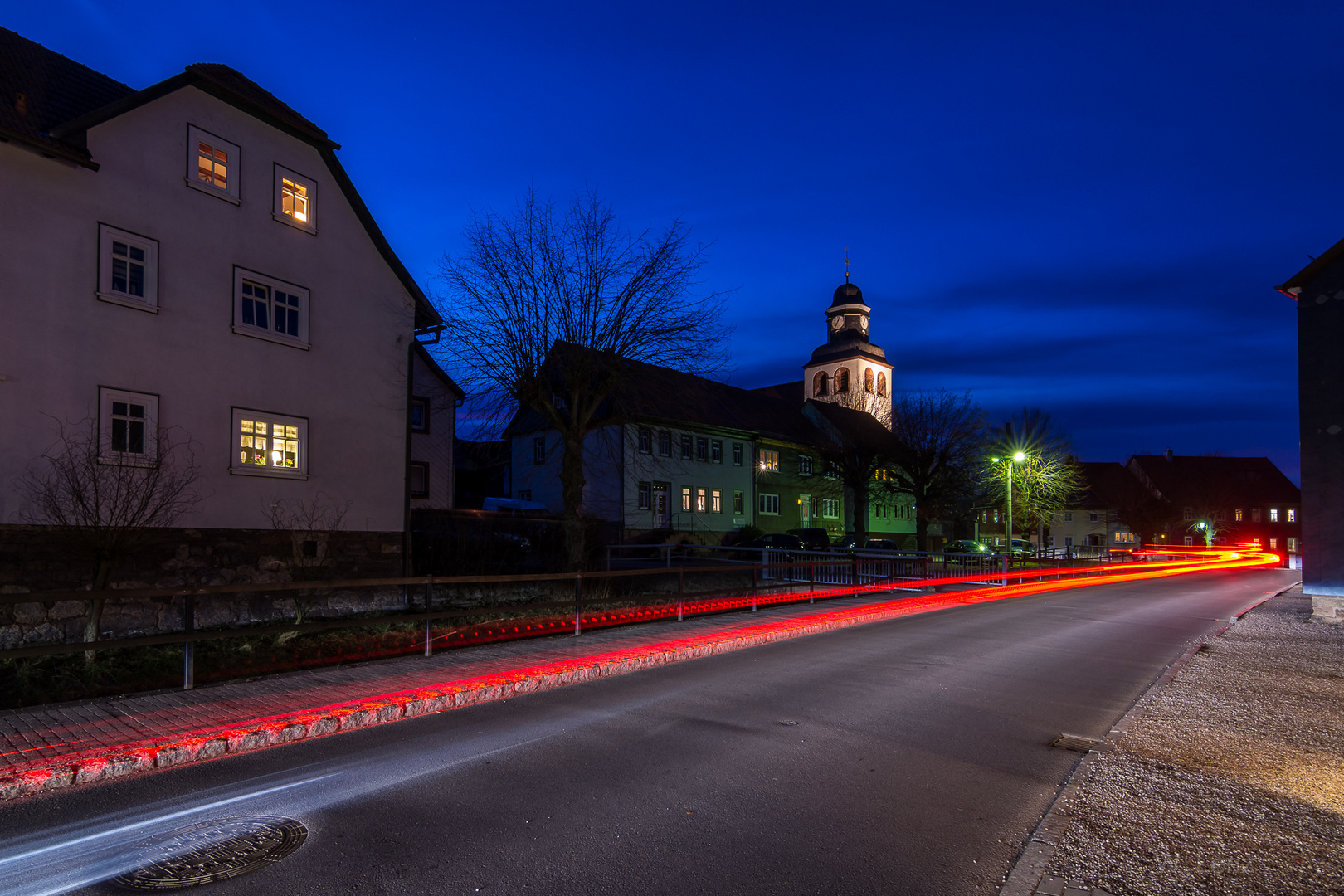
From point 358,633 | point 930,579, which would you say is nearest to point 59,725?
point 358,633

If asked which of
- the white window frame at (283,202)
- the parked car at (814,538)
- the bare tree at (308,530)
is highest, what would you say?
the white window frame at (283,202)

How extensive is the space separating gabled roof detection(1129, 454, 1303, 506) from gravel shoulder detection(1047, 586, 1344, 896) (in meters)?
84.1

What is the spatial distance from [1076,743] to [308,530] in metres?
15.6

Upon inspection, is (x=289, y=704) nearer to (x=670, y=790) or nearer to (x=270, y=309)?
(x=670, y=790)

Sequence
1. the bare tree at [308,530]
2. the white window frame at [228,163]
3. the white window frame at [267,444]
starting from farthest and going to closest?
the bare tree at [308,530] → the white window frame at [267,444] → the white window frame at [228,163]

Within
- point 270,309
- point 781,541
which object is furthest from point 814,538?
point 270,309

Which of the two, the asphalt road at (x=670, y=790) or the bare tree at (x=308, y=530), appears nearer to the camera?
the asphalt road at (x=670, y=790)

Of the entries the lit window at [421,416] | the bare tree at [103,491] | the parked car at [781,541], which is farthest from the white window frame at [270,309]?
the parked car at [781,541]

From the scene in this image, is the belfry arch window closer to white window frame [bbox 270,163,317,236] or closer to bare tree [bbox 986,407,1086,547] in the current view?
bare tree [bbox 986,407,1086,547]

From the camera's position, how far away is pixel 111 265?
575 inches

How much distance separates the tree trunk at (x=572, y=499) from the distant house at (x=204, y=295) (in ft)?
14.1

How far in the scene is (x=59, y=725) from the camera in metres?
6.48

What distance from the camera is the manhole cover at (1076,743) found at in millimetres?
6539

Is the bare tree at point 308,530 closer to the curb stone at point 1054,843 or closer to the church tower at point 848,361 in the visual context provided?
the curb stone at point 1054,843
